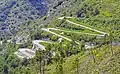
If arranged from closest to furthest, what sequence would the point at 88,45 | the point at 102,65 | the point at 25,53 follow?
1. the point at 102,65
2. the point at 88,45
3. the point at 25,53

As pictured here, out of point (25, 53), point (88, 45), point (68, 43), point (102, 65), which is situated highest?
point (102, 65)

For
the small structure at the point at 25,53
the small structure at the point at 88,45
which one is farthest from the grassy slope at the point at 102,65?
the small structure at the point at 25,53

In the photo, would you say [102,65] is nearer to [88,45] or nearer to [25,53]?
[88,45]

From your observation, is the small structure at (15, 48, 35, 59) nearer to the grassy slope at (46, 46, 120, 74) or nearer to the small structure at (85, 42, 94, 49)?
the small structure at (85, 42, 94, 49)

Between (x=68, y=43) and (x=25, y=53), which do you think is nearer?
(x=68, y=43)

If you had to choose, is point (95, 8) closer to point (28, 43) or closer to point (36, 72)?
point (28, 43)

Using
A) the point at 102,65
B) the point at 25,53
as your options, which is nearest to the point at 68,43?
the point at 25,53

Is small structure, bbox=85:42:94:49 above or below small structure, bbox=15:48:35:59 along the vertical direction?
above

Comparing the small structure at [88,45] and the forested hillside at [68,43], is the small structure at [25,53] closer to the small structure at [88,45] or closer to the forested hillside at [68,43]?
the forested hillside at [68,43]

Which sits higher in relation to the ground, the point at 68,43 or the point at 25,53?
the point at 68,43

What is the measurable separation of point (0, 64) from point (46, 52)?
4688cm

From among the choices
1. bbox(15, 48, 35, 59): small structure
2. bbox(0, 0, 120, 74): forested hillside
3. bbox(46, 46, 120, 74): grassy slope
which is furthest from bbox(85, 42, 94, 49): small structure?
bbox(46, 46, 120, 74): grassy slope

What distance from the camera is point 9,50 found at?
189375 millimetres

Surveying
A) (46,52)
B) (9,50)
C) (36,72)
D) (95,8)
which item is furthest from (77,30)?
(36,72)
